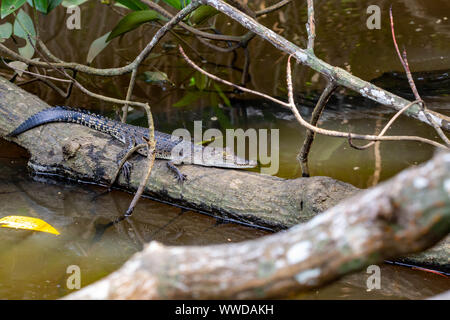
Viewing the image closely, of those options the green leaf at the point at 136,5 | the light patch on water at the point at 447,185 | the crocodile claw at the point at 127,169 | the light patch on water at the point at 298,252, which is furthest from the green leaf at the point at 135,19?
the light patch on water at the point at 447,185

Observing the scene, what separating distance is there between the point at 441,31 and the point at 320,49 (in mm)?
1925

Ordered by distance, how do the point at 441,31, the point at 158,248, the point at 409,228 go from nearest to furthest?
the point at 409,228, the point at 158,248, the point at 441,31

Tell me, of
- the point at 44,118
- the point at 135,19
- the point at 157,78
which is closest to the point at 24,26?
the point at 135,19

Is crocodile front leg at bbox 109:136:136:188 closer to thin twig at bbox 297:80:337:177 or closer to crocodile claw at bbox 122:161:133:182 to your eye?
crocodile claw at bbox 122:161:133:182

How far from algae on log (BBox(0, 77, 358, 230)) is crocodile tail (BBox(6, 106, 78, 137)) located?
5 cm

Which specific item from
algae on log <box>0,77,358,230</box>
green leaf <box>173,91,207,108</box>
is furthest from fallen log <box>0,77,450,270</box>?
green leaf <box>173,91,207,108</box>

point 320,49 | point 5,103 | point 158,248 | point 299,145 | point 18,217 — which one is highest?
point 320,49

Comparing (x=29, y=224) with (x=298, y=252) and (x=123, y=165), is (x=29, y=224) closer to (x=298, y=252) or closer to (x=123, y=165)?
(x=123, y=165)

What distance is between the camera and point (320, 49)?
7.39m

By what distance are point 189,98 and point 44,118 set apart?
7.24 ft

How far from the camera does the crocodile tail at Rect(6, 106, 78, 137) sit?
4.84m

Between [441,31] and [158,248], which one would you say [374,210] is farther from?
[441,31]

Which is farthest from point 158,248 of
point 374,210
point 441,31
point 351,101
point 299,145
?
point 441,31

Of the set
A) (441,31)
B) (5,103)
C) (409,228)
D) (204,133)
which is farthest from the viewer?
(441,31)
